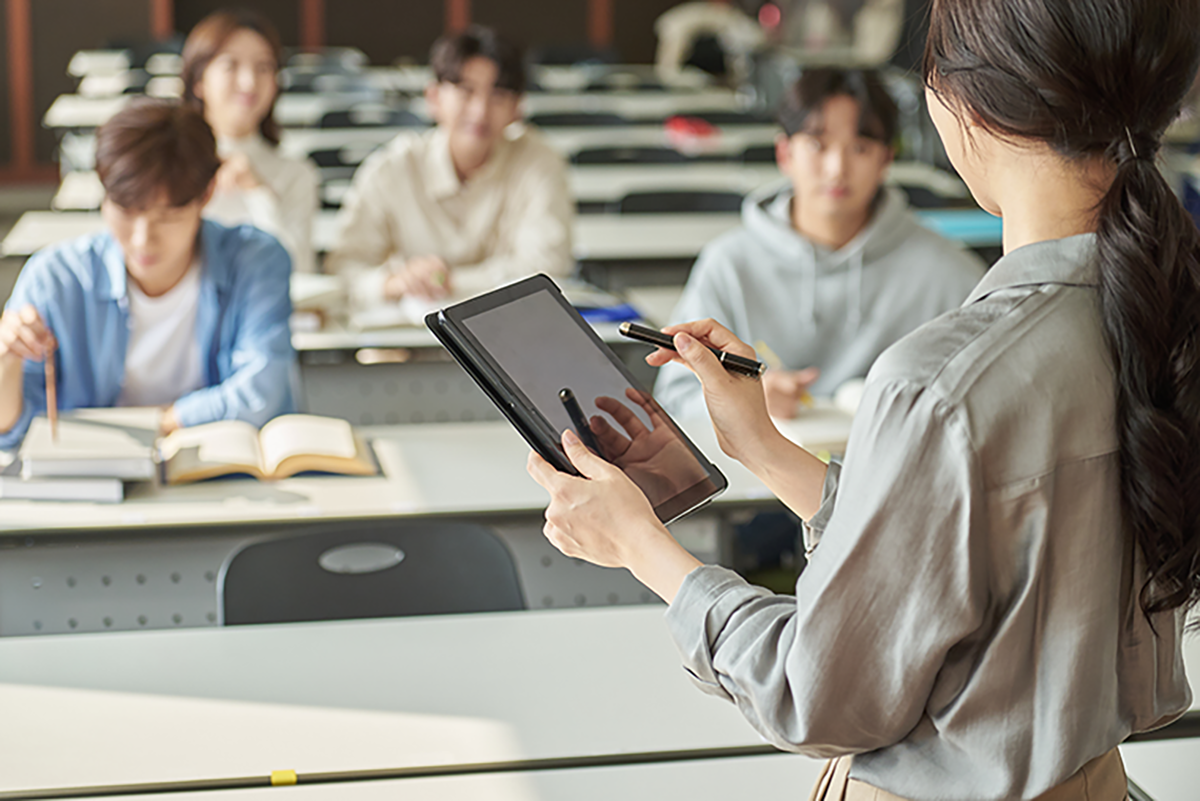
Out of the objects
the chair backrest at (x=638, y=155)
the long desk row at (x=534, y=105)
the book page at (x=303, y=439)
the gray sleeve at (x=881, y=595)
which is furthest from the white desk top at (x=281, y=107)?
the gray sleeve at (x=881, y=595)

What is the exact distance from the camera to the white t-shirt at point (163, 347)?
8.44ft

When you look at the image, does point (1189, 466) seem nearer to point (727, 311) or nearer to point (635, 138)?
point (727, 311)

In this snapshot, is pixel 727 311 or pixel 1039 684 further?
pixel 727 311

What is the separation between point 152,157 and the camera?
2.36 m

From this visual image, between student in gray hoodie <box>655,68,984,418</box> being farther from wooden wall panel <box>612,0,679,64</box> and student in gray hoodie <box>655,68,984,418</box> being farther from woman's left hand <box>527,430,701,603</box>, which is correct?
wooden wall panel <box>612,0,679,64</box>

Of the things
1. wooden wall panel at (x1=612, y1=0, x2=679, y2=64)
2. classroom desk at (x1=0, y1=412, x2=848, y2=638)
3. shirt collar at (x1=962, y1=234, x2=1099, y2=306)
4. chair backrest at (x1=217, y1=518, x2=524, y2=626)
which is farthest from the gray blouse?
wooden wall panel at (x1=612, y1=0, x2=679, y2=64)

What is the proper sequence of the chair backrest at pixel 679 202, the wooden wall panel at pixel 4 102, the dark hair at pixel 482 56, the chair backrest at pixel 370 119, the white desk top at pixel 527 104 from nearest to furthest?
the dark hair at pixel 482 56 < the chair backrest at pixel 679 202 < the chair backrest at pixel 370 119 < the white desk top at pixel 527 104 < the wooden wall panel at pixel 4 102

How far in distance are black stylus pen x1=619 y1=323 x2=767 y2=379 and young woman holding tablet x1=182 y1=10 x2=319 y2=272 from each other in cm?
250

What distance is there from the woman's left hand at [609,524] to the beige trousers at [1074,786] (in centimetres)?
21

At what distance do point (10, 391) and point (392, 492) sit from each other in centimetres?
68

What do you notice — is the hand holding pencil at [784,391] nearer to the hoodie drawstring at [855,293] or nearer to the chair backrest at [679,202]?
the hoodie drawstring at [855,293]

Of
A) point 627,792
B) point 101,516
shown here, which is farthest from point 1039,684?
point 101,516

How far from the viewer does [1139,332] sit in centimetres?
89

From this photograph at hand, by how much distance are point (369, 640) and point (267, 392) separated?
0.89 m
